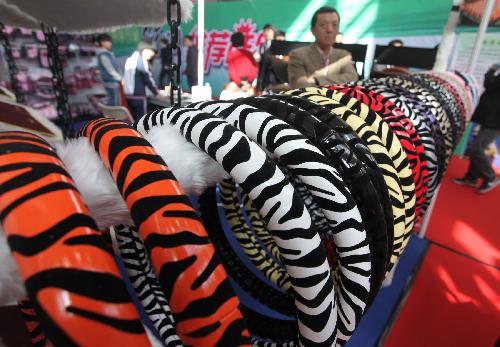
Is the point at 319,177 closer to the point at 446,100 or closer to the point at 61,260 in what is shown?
the point at 61,260

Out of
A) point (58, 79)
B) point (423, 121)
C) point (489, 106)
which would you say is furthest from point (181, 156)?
point (489, 106)

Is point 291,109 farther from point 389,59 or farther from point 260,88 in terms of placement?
point 260,88

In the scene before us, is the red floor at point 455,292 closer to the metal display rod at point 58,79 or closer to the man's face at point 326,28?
the man's face at point 326,28

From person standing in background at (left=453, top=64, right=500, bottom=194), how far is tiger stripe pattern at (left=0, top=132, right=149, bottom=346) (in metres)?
2.89

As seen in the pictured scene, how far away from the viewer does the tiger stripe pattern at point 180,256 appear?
0.59ft

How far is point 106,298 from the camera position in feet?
0.49

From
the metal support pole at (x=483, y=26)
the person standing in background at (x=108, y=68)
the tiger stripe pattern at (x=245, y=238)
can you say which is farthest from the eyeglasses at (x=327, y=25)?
the person standing in background at (x=108, y=68)

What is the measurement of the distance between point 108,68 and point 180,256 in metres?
3.90

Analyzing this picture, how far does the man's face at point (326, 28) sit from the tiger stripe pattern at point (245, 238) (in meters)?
1.12

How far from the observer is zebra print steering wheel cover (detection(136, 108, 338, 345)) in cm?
22

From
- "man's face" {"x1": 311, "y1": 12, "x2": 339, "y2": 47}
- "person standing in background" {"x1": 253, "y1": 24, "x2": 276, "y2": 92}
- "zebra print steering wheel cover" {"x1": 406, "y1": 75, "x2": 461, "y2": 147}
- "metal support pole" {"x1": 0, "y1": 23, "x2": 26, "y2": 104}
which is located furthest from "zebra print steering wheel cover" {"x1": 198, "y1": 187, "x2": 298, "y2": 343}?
"person standing in background" {"x1": 253, "y1": 24, "x2": 276, "y2": 92}

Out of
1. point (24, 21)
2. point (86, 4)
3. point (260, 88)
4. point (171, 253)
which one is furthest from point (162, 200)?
point (260, 88)

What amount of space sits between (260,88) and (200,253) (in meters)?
3.84

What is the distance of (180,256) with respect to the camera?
0.59ft
